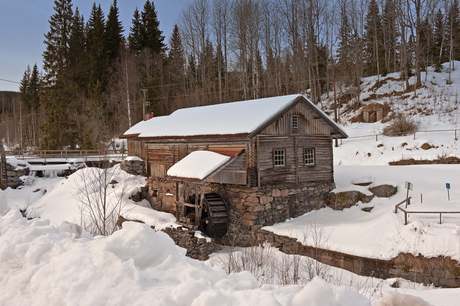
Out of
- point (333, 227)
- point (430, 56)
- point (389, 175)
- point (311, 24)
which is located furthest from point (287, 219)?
point (430, 56)

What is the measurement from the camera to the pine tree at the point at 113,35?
43.3 meters

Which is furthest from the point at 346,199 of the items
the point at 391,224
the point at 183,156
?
the point at 183,156

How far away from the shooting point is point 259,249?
1279 centimetres

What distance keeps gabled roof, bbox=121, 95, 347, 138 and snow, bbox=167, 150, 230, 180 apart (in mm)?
1081

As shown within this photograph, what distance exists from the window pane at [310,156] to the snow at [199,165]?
4757 millimetres

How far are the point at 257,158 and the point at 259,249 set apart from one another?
13.0 ft

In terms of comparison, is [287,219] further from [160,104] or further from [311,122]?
[160,104]

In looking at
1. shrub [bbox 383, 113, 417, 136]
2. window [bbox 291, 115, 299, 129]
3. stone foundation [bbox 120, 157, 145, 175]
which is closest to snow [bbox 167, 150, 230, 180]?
window [bbox 291, 115, 299, 129]

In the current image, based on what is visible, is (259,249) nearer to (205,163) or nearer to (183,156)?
(205,163)

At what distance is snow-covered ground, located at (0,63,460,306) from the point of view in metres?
3.08

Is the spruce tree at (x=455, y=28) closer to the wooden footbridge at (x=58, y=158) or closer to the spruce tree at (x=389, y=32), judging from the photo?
the spruce tree at (x=389, y=32)

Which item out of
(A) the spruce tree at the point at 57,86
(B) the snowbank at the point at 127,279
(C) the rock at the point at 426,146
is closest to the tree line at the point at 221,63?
(A) the spruce tree at the point at 57,86

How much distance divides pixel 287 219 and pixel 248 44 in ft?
75.7

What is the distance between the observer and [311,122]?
55.0ft
